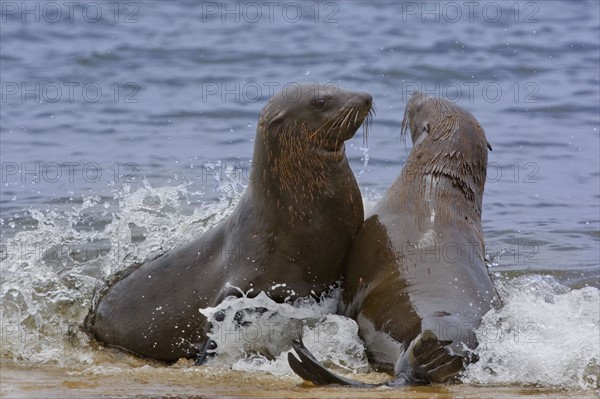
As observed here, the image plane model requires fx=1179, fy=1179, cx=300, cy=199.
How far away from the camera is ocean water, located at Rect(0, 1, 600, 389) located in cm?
923

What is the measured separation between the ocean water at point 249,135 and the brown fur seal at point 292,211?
1.17 ft

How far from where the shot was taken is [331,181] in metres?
8.52

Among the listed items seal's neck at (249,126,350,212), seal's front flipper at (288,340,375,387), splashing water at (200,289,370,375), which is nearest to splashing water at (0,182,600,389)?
splashing water at (200,289,370,375)

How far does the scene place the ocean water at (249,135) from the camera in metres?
9.23

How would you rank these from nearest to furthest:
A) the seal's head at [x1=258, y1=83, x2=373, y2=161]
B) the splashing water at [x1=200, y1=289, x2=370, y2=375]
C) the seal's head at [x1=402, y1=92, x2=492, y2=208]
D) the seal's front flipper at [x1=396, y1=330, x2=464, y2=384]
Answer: the seal's front flipper at [x1=396, y1=330, x2=464, y2=384]
the splashing water at [x1=200, y1=289, x2=370, y2=375]
the seal's head at [x1=258, y1=83, x2=373, y2=161]
the seal's head at [x1=402, y1=92, x2=492, y2=208]

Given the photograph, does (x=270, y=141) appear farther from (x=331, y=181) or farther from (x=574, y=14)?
(x=574, y=14)

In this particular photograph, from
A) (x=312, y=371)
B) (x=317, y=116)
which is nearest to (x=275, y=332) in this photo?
(x=312, y=371)

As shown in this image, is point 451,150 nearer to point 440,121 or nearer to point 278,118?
point 440,121

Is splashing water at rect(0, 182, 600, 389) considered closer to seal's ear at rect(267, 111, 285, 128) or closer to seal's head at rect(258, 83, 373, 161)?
seal's head at rect(258, 83, 373, 161)

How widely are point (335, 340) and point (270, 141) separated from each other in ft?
4.94


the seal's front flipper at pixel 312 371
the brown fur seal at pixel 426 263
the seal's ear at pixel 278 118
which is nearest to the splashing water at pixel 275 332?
the brown fur seal at pixel 426 263

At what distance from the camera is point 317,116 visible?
840cm

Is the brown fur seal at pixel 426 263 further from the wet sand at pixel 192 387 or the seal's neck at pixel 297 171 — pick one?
the seal's neck at pixel 297 171

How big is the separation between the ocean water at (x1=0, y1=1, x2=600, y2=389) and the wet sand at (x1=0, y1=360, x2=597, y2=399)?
1.03ft
